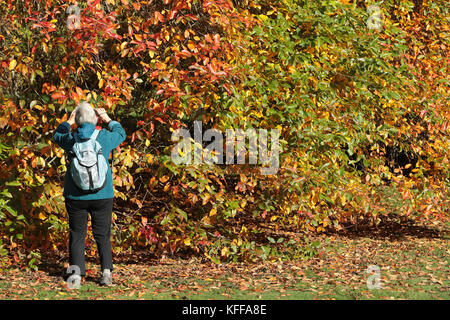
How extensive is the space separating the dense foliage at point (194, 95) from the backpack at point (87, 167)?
2.50ft

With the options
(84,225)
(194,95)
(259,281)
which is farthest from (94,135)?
(259,281)

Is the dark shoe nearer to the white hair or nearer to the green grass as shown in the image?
the green grass

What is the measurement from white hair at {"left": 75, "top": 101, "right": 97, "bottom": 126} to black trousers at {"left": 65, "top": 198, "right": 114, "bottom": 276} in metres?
0.68

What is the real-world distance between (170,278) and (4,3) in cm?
325

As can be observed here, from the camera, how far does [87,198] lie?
15.4ft

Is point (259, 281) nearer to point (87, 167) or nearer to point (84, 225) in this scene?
point (84, 225)

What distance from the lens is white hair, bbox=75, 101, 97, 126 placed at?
4.68 m

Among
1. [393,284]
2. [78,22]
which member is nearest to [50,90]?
[78,22]

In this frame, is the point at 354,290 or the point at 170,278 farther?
the point at 170,278

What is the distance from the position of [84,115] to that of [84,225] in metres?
0.97

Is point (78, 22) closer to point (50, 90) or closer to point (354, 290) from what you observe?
point (50, 90)

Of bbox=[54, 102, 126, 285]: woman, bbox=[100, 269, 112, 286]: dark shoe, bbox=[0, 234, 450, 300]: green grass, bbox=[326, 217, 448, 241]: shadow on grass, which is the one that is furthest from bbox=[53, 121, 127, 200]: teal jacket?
bbox=[326, 217, 448, 241]: shadow on grass

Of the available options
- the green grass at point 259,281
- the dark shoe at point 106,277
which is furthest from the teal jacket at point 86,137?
the green grass at point 259,281

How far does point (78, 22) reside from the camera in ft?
17.2
